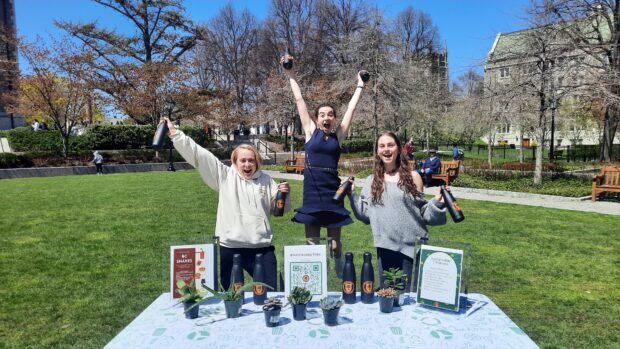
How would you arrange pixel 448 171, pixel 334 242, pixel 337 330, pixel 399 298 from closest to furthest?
1. pixel 337 330
2. pixel 399 298
3. pixel 334 242
4. pixel 448 171

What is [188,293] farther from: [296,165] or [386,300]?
[296,165]

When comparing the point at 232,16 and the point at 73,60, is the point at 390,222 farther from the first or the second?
the point at 232,16

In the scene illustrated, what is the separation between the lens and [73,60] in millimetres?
26844

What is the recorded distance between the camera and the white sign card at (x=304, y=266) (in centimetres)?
272

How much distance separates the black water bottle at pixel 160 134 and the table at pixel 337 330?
107 centimetres

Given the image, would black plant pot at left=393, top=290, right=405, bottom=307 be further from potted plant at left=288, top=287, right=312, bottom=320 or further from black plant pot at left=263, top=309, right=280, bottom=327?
black plant pot at left=263, top=309, right=280, bottom=327

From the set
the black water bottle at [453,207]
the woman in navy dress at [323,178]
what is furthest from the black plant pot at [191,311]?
the black water bottle at [453,207]

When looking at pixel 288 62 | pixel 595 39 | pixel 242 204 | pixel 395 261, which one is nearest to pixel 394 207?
pixel 395 261

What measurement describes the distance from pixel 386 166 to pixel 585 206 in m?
9.99

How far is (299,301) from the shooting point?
2.46 meters

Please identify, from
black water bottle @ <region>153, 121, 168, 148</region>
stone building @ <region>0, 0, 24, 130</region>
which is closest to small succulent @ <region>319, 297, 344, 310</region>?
black water bottle @ <region>153, 121, 168, 148</region>

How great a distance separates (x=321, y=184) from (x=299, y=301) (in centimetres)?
147

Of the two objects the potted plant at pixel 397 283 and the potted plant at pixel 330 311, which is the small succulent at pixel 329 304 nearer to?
the potted plant at pixel 330 311

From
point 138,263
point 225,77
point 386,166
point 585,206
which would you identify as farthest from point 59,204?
point 225,77
